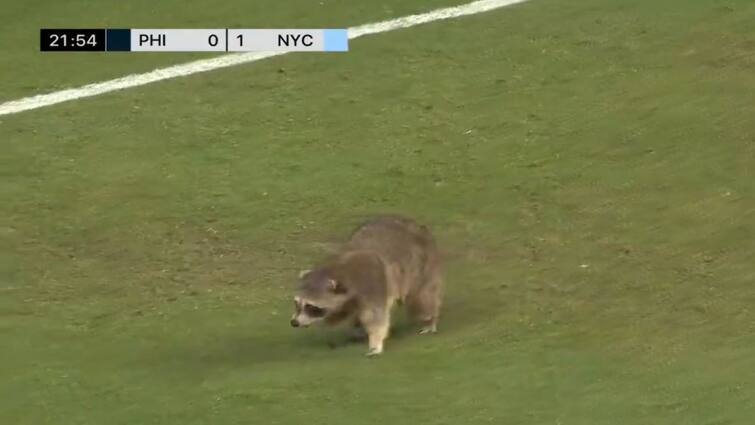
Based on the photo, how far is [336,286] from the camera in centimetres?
1055

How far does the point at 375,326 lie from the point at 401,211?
2482 millimetres

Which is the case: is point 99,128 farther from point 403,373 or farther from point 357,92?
point 403,373

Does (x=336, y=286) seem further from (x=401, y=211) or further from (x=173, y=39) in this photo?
(x=173, y=39)

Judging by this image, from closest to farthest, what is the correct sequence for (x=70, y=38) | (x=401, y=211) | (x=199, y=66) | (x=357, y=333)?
(x=357, y=333)
(x=401, y=211)
(x=199, y=66)
(x=70, y=38)

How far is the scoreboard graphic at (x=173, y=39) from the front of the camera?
16062mm

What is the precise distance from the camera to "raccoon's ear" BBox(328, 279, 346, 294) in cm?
1053

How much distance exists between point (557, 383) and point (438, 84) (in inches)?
239

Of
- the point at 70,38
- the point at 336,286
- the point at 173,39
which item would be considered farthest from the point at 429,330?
the point at 70,38

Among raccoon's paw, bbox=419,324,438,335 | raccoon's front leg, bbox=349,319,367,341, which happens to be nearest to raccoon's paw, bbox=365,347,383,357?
raccoon's front leg, bbox=349,319,367,341

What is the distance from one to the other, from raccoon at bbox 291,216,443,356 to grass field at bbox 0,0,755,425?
0.19 m

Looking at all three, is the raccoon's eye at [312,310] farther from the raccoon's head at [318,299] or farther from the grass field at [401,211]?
the grass field at [401,211]

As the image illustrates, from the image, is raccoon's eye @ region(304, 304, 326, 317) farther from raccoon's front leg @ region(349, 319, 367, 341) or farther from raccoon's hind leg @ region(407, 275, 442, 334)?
raccoon's hind leg @ region(407, 275, 442, 334)

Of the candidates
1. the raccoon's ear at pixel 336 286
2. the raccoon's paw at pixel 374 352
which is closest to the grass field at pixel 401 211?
the raccoon's paw at pixel 374 352

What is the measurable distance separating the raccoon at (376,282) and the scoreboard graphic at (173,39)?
16.5ft
